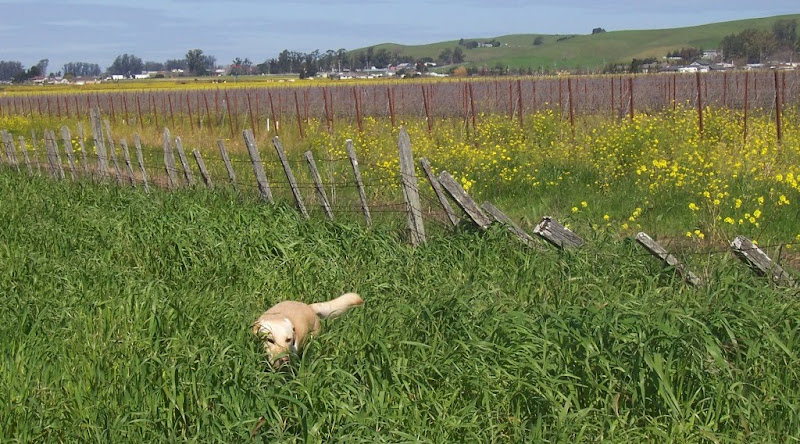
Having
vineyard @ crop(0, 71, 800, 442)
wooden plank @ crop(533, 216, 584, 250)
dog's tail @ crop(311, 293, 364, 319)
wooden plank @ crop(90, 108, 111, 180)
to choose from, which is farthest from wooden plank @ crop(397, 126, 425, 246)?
wooden plank @ crop(90, 108, 111, 180)

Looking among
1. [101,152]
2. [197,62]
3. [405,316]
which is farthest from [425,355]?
[197,62]

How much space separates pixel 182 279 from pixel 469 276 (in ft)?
7.65

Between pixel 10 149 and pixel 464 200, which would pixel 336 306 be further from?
pixel 10 149

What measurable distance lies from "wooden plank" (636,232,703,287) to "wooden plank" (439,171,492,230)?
5.93 ft

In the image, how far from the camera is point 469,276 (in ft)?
22.7

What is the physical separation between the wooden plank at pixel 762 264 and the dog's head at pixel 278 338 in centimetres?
286

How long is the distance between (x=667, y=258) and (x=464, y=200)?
81.1 inches

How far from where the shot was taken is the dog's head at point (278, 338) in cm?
521

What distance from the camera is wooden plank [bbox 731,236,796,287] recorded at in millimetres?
5887

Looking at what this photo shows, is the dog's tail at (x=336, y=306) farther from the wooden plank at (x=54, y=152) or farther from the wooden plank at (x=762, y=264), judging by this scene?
the wooden plank at (x=54, y=152)

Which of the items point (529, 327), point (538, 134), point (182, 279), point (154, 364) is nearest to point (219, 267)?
point (182, 279)

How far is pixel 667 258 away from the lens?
630 cm

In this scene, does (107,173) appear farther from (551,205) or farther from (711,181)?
(711,181)

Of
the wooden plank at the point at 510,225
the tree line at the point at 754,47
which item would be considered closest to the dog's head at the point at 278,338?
the wooden plank at the point at 510,225
